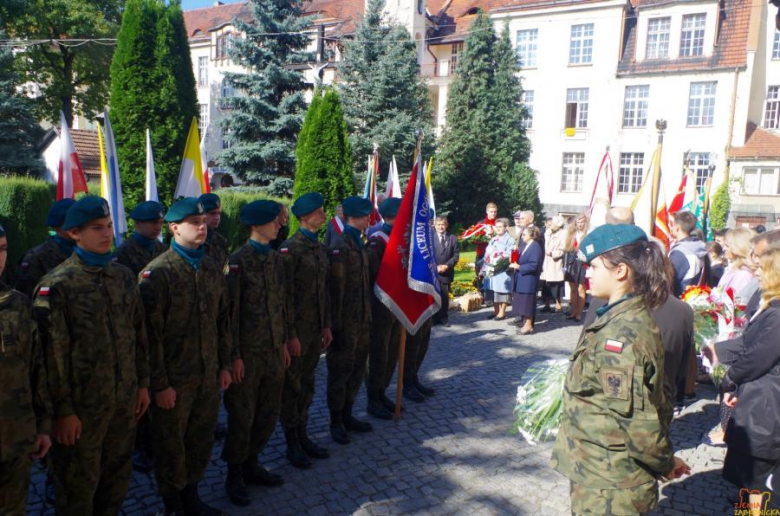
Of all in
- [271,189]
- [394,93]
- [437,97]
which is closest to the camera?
[271,189]

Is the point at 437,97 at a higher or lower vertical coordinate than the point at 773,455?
higher

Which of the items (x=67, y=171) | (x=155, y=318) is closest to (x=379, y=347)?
(x=155, y=318)

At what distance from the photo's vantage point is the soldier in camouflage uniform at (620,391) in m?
2.43

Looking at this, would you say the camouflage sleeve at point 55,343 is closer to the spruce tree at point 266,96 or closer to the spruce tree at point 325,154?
the spruce tree at point 325,154

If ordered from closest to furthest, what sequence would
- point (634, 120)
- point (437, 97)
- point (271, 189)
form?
point (271, 189) < point (634, 120) < point (437, 97)

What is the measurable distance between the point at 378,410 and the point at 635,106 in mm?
30973

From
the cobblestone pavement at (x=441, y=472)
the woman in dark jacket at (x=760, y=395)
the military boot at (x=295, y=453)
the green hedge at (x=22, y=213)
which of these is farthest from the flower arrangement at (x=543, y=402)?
the green hedge at (x=22, y=213)

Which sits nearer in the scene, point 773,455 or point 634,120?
point 773,455

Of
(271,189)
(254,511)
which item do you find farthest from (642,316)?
(271,189)

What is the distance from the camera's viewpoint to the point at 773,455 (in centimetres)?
340

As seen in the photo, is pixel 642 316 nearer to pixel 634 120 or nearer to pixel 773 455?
pixel 773 455

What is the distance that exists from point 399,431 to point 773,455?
2.97 meters

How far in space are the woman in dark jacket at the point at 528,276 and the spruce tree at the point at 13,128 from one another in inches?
687

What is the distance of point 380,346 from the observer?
558 cm
